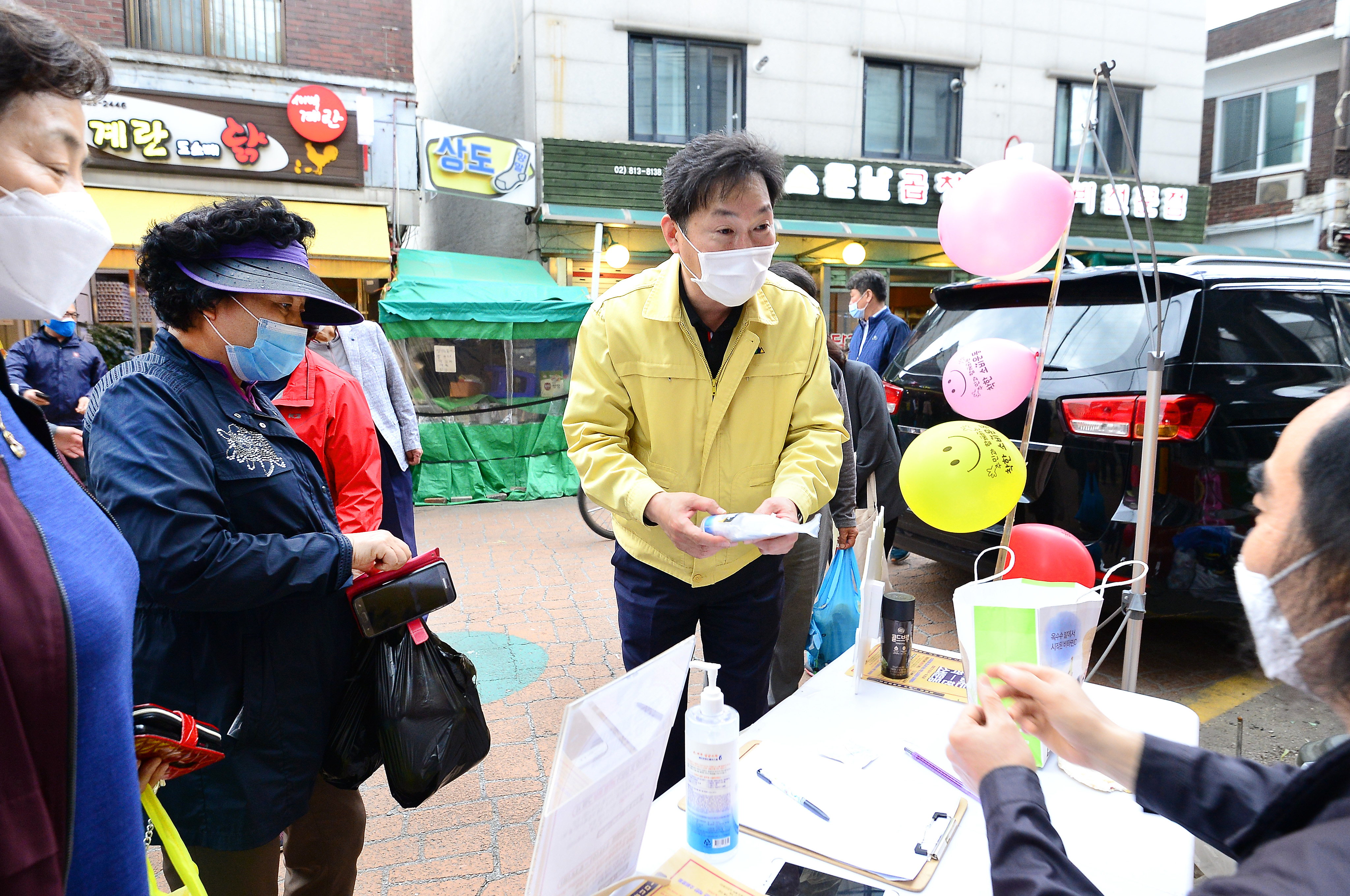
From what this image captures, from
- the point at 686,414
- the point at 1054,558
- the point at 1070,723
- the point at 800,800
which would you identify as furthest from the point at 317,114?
the point at 1070,723

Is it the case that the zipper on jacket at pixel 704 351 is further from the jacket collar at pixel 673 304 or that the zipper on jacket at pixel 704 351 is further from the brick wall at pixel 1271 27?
the brick wall at pixel 1271 27

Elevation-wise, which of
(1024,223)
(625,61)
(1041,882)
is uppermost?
(625,61)

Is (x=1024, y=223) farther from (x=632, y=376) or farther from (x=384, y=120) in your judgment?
(x=384, y=120)

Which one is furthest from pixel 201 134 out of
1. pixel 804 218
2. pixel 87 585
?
pixel 87 585

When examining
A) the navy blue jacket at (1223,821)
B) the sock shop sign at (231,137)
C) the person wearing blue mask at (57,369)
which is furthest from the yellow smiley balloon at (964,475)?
the sock shop sign at (231,137)

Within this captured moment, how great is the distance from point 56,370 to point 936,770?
6942mm

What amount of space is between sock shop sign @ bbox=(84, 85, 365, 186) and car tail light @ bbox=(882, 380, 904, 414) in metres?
7.58

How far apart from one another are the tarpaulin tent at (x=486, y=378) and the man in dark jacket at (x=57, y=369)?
2361 millimetres

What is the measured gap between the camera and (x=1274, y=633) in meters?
0.96

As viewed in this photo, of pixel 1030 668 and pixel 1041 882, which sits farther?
pixel 1030 668

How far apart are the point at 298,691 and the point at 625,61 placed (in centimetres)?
1040

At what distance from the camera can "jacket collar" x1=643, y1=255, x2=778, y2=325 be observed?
2.06 meters

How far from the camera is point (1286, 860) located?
77 centimetres

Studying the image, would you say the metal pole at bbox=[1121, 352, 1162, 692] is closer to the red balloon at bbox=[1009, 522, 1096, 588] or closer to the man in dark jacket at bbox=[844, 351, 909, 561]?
the red balloon at bbox=[1009, 522, 1096, 588]
